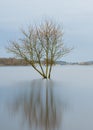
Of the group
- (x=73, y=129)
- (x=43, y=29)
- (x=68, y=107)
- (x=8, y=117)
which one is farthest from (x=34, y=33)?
(x=73, y=129)

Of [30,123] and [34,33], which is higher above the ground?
[34,33]

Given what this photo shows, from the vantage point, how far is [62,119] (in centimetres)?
859

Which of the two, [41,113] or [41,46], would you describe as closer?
[41,113]

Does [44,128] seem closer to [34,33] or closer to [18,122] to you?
[18,122]

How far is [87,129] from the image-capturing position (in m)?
7.36

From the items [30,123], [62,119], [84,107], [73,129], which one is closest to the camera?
[73,129]

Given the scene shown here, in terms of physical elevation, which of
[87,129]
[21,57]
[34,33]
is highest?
[34,33]

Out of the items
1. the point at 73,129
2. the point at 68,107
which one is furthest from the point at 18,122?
the point at 68,107

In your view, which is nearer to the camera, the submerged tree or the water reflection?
the water reflection

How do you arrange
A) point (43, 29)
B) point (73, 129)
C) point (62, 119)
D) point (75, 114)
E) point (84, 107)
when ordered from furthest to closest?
point (43, 29), point (84, 107), point (75, 114), point (62, 119), point (73, 129)

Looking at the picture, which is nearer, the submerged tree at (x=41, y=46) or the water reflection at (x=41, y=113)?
the water reflection at (x=41, y=113)

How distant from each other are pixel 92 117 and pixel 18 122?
210 cm

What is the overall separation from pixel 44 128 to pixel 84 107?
3564mm

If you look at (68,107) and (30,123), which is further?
(68,107)
